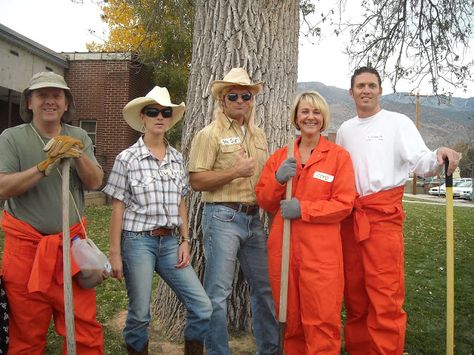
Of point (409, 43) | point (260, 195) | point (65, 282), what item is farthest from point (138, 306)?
point (409, 43)

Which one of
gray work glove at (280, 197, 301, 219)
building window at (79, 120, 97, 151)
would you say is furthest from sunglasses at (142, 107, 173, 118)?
building window at (79, 120, 97, 151)

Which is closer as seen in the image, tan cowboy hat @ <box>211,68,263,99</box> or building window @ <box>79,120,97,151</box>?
tan cowboy hat @ <box>211,68,263,99</box>

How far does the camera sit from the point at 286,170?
2.85 meters

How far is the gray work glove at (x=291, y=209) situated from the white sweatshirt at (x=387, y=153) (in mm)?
634

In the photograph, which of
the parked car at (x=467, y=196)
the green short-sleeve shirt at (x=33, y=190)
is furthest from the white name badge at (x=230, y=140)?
the parked car at (x=467, y=196)

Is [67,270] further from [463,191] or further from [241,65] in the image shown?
[463,191]

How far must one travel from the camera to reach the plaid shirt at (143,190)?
9.39ft

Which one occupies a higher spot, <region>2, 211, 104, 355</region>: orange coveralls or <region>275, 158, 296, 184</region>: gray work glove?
<region>275, 158, 296, 184</region>: gray work glove

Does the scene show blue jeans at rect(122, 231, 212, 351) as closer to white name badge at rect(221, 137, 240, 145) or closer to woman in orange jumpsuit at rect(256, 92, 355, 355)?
woman in orange jumpsuit at rect(256, 92, 355, 355)

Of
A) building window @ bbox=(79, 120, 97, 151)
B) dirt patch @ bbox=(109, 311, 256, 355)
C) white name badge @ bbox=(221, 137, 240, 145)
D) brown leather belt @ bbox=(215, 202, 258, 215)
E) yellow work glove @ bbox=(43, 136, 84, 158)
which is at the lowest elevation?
dirt patch @ bbox=(109, 311, 256, 355)

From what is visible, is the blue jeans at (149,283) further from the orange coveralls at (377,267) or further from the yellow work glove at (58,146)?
the orange coveralls at (377,267)

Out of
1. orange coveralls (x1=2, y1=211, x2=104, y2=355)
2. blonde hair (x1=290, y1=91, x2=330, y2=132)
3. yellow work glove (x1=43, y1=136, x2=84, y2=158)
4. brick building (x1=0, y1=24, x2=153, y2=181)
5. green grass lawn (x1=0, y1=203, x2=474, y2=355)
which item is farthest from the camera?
brick building (x1=0, y1=24, x2=153, y2=181)

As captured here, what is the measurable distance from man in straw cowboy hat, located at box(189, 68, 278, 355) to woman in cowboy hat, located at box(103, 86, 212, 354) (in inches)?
4.9

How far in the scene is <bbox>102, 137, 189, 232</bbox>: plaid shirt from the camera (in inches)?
113
